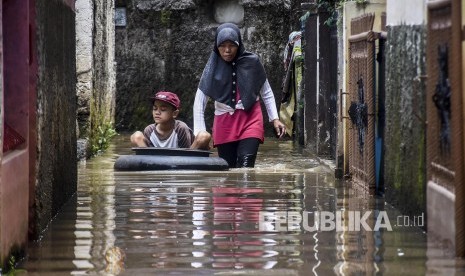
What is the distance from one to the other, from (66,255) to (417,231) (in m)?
2.42

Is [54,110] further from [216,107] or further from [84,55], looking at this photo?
[84,55]

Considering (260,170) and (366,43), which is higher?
(366,43)

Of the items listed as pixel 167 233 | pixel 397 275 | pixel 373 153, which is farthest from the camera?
pixel 373 153

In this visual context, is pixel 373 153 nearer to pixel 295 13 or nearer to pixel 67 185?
pixel 67 185

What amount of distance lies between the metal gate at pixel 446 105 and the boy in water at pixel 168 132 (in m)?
5.98

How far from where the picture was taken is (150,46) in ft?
78.8

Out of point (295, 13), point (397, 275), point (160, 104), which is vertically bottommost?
point (397, 275)

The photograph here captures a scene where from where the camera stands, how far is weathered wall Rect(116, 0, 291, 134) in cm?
2378

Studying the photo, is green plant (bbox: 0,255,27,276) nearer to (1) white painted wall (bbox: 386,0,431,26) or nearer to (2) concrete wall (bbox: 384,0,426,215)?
(2) concrete wall (bbox: 384,0,426,215)

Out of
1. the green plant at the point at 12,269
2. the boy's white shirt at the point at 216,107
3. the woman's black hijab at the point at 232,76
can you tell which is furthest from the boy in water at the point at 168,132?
the green plant at the point at 12,269

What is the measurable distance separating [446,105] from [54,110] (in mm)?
3156

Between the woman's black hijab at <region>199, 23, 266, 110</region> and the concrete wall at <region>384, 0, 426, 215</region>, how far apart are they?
4011 millimetres

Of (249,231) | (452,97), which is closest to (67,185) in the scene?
(249,231)

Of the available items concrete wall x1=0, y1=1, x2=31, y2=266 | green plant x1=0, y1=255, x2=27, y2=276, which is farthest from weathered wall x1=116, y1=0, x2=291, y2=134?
green plant x1=0, y1=255, x2=27, y2=276
